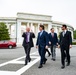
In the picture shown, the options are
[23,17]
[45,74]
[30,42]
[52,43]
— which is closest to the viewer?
[45,74]

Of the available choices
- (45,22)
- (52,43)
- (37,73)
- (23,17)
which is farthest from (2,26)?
(37,73)

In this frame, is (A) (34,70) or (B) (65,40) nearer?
(A) (34,70)

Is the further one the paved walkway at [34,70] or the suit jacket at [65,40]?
the suit jacket at [65,40]

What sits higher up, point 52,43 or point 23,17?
point 23,17

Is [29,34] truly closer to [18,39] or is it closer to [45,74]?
[45,74]

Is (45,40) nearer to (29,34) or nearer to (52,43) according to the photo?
(29,34)

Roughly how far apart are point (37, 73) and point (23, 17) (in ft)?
207

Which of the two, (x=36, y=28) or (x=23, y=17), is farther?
(x=36, y=28)

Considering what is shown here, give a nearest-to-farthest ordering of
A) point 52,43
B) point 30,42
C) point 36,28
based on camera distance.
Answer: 1. point 30,42
2. point 52,43
3. point 36,28

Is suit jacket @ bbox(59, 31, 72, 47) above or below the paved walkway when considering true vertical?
above

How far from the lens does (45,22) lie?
73.6m

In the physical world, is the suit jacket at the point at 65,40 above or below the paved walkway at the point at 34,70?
above

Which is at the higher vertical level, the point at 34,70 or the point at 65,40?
the point at 65,40

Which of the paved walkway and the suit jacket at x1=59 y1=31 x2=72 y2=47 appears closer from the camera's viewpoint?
the paved walkway
